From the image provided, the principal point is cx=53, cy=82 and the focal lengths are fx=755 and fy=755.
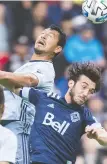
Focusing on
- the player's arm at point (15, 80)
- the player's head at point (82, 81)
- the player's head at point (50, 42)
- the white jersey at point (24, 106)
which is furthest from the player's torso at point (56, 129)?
the player's head at point (50, 42)

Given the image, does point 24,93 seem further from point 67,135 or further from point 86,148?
point 86,148

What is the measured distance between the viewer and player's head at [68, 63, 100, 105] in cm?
700

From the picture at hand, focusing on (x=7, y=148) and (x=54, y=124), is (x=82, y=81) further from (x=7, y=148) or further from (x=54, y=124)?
(x=7, y=148)

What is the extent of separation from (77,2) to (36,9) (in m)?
0.68

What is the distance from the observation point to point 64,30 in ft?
39.4

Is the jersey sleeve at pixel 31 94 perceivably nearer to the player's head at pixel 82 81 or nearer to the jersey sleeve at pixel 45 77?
the jersey sleeve at pixel 45 77

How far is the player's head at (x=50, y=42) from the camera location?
24.7ft

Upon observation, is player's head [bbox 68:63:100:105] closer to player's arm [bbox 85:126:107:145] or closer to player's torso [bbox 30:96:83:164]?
player's torso [bbox 30:96:83:164]

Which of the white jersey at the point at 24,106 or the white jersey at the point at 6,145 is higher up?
the white jersey at the point at 24,106

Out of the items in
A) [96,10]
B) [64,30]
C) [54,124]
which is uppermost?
[64,30]

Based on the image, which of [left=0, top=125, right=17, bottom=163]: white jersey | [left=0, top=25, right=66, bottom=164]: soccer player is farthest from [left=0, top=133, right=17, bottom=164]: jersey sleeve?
[left=0, top=25, right=66, bottom=164]: soccer player

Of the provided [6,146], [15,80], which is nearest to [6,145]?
[6,146]

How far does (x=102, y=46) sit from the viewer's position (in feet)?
39.1

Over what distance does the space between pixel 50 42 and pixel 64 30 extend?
4455 millimetres
